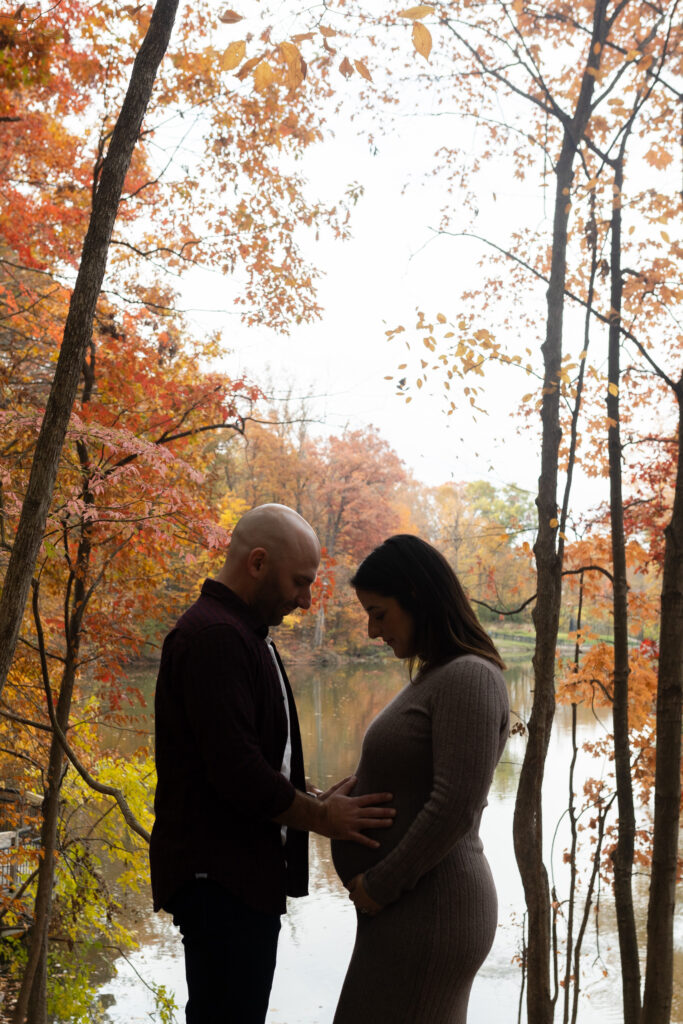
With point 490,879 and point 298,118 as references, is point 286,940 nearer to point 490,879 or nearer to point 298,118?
point 298,118

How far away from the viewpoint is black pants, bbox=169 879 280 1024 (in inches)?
64.3

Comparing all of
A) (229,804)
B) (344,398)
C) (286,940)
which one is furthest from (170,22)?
(286,940)

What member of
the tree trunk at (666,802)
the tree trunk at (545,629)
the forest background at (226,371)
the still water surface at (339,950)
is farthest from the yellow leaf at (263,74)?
the still water surface at (339,950)

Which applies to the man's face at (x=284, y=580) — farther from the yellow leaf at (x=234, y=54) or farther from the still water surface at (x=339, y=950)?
the still water surface at (x=339, y=950)

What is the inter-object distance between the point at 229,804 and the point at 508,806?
37.9 feet

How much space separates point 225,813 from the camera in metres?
1.65

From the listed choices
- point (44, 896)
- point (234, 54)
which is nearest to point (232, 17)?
point (234, 54)

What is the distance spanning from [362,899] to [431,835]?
21 cm

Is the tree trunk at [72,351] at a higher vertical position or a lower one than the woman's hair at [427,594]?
higher

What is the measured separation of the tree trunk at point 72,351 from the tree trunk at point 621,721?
2570 mm

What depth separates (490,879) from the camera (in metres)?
1.73

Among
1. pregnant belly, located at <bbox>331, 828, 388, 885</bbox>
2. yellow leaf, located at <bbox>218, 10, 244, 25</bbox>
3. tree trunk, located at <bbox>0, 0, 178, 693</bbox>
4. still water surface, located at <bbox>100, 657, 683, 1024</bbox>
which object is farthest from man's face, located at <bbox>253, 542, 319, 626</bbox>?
still water surface, located at <bbox>100, 657, 683, 1024</bbox>

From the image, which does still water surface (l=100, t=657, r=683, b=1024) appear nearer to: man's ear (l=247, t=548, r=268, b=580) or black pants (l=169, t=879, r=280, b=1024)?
black pants (l=169, t=879, r=280, b=1024)

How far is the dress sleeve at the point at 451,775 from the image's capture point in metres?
1.58
